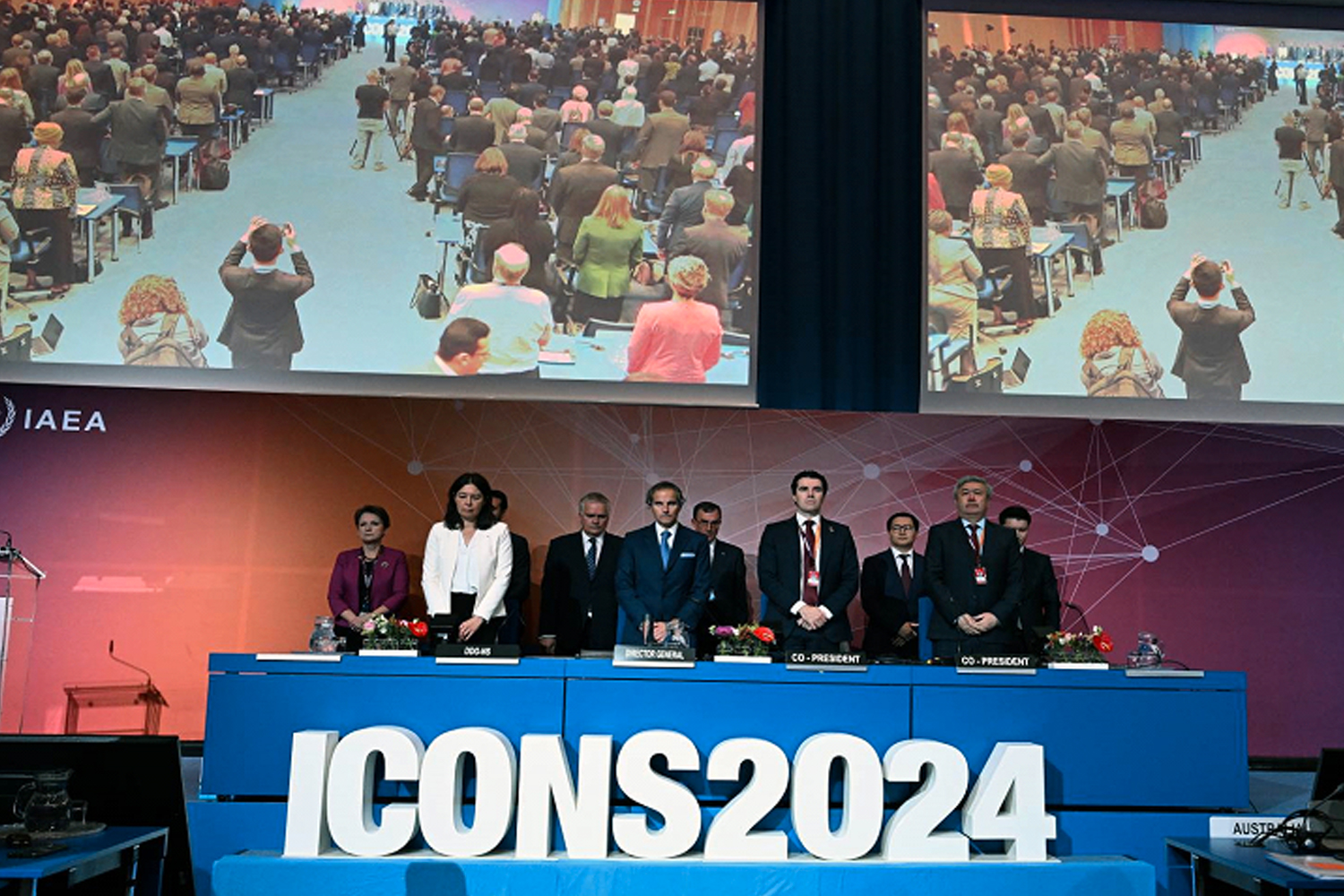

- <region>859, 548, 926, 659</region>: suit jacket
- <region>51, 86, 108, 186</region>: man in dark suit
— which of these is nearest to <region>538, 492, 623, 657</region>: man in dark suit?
<region>859, 548, 926, 659</region>: suit jacket

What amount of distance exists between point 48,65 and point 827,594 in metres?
4.97

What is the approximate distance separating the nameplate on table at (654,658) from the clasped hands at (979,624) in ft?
4.01

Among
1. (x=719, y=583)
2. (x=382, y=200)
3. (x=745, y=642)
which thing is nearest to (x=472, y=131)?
(x=382, y=200)

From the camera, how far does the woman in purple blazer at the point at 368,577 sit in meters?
5.99

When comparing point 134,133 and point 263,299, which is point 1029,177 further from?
point 134,133

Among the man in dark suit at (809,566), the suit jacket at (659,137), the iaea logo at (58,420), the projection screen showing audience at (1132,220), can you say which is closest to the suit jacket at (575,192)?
the suit jacket at (659,137)

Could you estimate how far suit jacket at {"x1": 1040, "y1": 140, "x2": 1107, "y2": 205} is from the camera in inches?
278

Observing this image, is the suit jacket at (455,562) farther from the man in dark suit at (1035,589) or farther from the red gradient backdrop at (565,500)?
the man in dark suit at (1035,589)

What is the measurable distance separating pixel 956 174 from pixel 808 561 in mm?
2715

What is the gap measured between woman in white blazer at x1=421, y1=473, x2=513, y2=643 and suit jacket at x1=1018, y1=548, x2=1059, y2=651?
2459mm

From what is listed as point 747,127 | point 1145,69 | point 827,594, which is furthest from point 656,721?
point 1145,69

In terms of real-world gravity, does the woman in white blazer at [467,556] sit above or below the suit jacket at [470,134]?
below

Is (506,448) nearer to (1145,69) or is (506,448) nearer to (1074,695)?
(1074,695)

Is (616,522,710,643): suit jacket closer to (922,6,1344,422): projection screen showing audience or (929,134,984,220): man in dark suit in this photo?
(922,6,1344,422): projection screen showing audience
